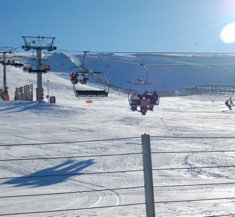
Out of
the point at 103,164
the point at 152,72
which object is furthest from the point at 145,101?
the point at 152,72

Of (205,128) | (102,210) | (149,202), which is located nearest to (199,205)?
(102,210)

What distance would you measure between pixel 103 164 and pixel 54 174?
279 centimetres

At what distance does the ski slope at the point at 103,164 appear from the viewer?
928cm

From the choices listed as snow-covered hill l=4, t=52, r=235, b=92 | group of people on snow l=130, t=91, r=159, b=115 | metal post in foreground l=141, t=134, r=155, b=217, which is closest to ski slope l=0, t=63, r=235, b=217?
metal post in foreground l=141, t=134, r=155, b=217

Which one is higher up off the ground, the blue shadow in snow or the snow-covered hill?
the snow-covered hill

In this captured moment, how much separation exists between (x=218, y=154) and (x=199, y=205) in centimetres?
1167

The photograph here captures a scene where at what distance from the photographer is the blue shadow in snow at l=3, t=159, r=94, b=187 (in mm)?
14784

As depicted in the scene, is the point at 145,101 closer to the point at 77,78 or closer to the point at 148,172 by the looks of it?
the point at 77,78

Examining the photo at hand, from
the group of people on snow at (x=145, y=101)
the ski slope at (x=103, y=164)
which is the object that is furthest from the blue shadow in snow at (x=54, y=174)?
the group of people on snow at (x=145, y=101)

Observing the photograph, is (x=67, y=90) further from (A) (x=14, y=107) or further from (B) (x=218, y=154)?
(B) (x=218, y=154)

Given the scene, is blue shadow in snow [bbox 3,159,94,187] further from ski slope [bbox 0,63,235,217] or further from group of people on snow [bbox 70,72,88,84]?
group of people on snow [bbox 70,72,88,84]

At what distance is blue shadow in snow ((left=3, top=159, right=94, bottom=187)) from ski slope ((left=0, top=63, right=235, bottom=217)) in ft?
0.09

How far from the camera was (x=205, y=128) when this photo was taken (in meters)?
34.0

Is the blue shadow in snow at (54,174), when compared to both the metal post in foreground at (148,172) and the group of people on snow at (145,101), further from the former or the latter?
the group of people on snow at (145,101)
